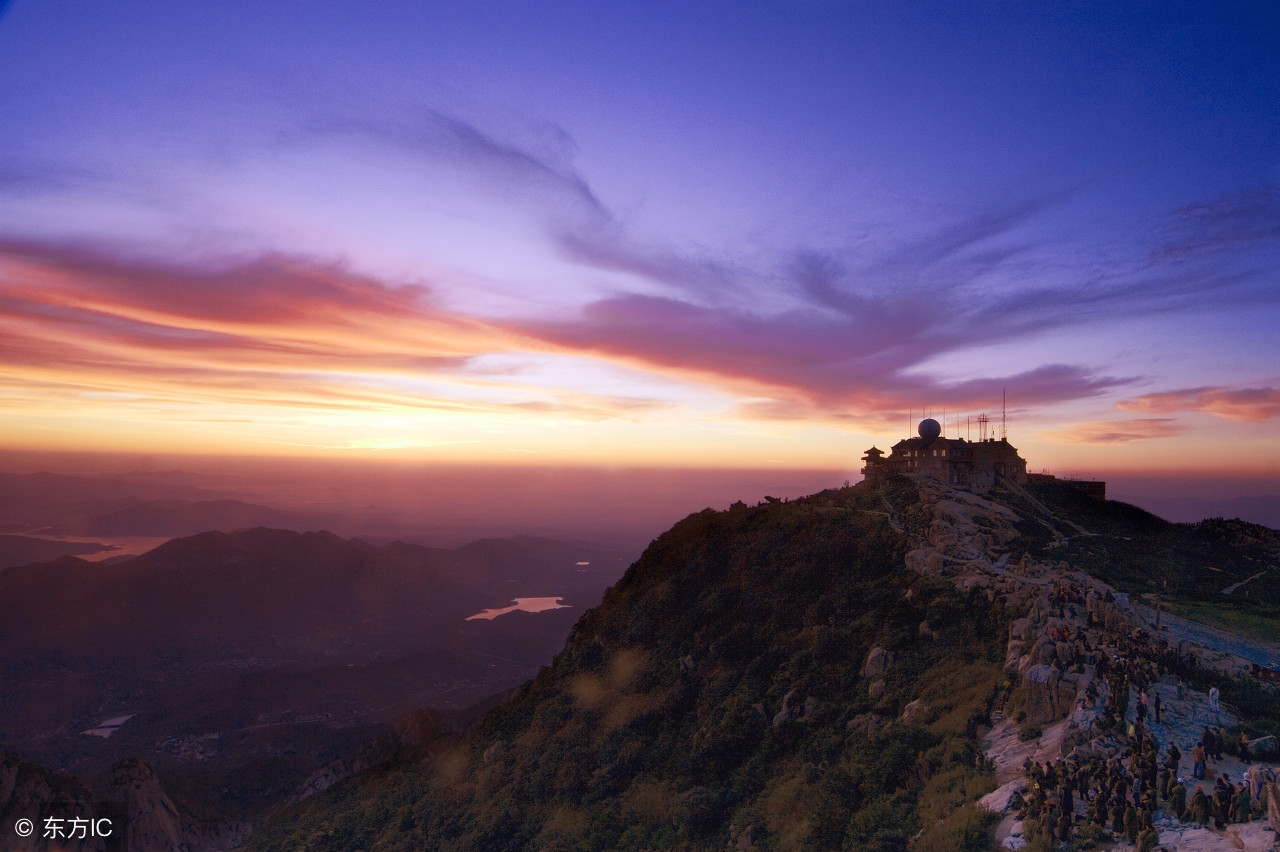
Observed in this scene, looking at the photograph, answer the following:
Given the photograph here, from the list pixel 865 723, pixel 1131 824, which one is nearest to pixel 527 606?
pixel 865 723

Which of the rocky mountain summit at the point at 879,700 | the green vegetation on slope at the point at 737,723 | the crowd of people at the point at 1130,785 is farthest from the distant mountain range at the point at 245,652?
the crowd of people at the point at 1130,785

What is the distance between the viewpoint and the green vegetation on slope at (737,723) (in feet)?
57.0

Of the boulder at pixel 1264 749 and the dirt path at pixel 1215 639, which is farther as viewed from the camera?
the dirt path at pixel 1215 639

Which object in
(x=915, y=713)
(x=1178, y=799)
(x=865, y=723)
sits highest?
(x=1178, y=799)

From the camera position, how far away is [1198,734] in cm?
1468

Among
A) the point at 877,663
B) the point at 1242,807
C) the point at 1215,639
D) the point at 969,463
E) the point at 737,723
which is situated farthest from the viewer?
the point at 969,463

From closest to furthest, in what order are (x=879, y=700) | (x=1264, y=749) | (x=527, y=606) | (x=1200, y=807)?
(x=1200, y=807) < (x=1264, y=749) < (x=879, y=700) < (x=527, y=606)

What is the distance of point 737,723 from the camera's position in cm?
2541

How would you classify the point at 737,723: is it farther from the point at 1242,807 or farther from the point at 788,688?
the point at 1242,807

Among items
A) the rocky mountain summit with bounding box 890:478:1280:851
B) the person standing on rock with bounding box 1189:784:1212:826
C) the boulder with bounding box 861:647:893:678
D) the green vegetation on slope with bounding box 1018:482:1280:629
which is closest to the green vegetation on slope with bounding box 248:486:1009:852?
the boulder with bounding box 861:647:893:678

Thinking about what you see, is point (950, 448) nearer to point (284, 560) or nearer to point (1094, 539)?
point (1094, 539)

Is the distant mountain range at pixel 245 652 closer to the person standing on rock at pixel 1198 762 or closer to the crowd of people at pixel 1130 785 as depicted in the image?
the crowd of people at pixel 1130 785

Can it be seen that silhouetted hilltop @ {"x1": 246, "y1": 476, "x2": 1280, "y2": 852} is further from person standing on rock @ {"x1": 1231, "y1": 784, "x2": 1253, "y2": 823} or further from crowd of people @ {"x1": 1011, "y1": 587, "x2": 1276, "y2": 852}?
person standing on rock @ {"x1": 1231, "y1": 784, "x2": 1253, "y2": 823}

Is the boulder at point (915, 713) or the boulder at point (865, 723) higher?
the boulder at point (915, 713)
